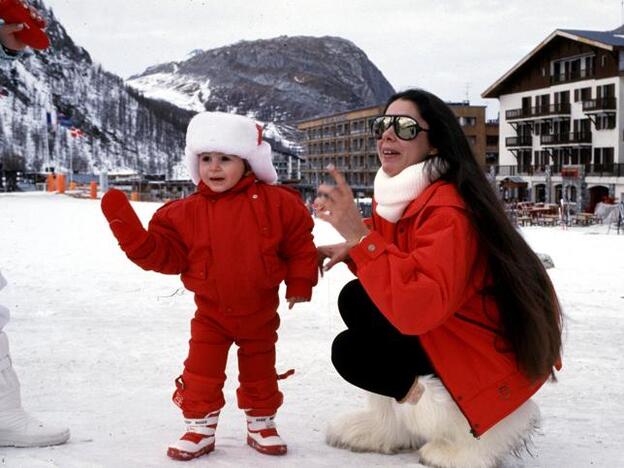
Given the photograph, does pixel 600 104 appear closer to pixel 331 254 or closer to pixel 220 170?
pixel 331 254

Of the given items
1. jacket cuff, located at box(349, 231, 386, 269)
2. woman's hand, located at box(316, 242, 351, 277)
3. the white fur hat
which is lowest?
woman's hand, located at box(316, 242, 351, 277)

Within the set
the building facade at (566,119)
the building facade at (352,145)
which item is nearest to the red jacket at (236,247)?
the building facade at (566,119)

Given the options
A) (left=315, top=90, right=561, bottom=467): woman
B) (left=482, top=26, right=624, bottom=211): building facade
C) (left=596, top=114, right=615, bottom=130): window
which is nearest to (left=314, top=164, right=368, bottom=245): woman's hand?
(left=315, top=90, right=561, bottom=467): woman

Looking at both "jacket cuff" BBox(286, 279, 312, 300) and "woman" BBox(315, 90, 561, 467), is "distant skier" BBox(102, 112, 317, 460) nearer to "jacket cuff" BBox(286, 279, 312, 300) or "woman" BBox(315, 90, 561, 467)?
"jacket cuff" BBox(286, 279, 312, 300)

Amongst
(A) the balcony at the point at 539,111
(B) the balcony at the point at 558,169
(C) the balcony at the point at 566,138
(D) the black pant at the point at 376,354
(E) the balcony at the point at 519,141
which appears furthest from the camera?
(E) the balcony at the point at 519,141

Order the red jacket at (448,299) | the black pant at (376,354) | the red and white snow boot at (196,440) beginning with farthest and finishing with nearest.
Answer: the red and white snow boot at (196,440), the black pant at (376,354), the red jacket at (448,299)

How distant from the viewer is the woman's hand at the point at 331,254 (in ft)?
8.80

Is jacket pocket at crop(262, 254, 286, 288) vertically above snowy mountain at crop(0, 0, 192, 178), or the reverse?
snowy mountain at crop(0, 0, 192, 178)

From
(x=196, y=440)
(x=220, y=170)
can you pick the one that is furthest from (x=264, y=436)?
(x=220, y=170)

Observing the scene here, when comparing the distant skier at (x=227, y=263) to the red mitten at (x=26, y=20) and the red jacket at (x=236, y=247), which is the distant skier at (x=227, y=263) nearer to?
the red jacket at (x=236, y=247)

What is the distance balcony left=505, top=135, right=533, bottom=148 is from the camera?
4212cm

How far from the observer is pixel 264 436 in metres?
2.72

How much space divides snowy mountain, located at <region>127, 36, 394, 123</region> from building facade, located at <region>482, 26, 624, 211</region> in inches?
3287

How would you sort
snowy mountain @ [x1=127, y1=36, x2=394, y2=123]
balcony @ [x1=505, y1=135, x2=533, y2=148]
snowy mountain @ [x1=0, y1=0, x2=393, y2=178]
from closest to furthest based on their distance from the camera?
balcony @ [x1=505, y1=135, x2=533, y2=148]
snowy mountain @ [x1=0, y1=0, x2=393, y2=178]
snowy mountain @ [x1=127, y1=36, x2=394, y2=123]
